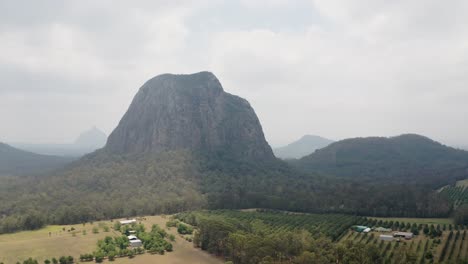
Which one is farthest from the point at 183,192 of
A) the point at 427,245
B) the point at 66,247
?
the point at 427,245

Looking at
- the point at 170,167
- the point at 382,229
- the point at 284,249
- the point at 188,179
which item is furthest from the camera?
the point at 170,167

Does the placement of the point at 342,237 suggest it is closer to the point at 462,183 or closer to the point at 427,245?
the point at 427,245

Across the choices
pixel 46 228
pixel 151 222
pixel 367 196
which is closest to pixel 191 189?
pixel 151 222

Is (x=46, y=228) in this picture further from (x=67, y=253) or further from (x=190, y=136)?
(x=190, y=136)

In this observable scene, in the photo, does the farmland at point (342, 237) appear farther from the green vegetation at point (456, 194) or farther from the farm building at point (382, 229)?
the green vegetation at point (456, 194)

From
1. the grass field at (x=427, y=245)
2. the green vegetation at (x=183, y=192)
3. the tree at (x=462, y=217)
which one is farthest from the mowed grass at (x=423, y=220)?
the grass field at (x=427, y=245)
